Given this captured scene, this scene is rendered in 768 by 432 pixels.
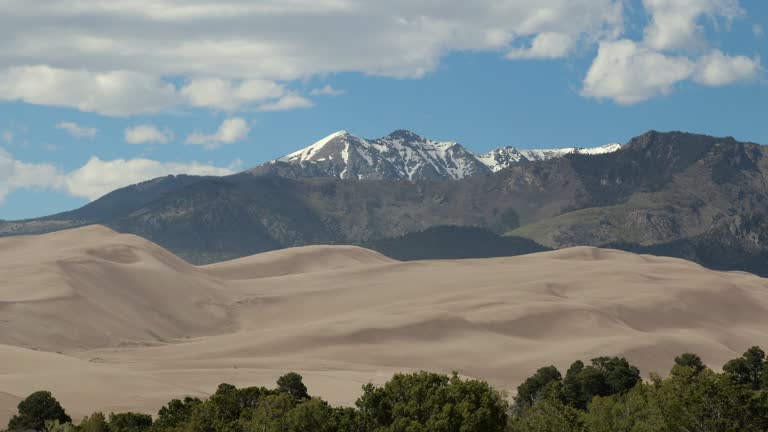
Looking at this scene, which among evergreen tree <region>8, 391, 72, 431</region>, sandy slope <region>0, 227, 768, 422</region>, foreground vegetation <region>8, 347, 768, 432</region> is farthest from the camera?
sandy slope <region>0, 227, 768, 422</region>

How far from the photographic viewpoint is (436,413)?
6619cm

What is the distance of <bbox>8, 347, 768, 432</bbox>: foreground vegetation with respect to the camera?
62094 mm

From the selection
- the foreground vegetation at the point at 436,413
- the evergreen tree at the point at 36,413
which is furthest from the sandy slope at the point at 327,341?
the foreground vegetation at the point at 436,413

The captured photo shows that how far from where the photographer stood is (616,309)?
653ft

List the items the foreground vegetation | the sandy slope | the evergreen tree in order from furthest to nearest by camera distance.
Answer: the sandy slope < the evergreen tree < the foreground vegetation

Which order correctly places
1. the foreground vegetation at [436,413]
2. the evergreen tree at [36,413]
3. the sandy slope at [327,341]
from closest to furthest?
the foreground vegetation at [436,413] → the evergreen tree at [36,413] → the sandy slope at [327,341]

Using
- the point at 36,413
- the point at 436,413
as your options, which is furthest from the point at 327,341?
the point at 436,413

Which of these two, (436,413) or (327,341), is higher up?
(327,341)

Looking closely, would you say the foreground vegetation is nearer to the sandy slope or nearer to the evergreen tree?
the evergreen tree

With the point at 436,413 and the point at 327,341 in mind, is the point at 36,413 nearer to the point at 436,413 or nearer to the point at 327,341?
the point at 436,413

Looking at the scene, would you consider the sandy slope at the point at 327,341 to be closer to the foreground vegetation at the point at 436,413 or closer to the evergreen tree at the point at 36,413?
the evergreen tree at the point at 36,413

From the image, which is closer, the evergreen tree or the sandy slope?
the evergreen tree

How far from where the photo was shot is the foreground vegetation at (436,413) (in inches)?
2445

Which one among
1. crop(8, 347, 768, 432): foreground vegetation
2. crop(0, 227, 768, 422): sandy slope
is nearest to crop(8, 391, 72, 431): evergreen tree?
crop(8, 347, 768, 432): foreground vegetation
